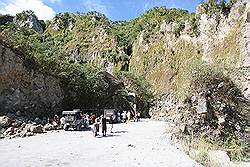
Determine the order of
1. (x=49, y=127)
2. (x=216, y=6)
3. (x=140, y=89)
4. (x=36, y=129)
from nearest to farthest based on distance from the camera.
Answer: (x=36, y=129), (x=49, y=127), (x=216, y=6), (x=140, y=89)

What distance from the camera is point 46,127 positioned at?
2995cm

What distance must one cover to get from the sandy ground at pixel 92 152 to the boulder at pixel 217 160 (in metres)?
0.67

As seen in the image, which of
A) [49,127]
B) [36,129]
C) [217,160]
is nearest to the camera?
[217,160]

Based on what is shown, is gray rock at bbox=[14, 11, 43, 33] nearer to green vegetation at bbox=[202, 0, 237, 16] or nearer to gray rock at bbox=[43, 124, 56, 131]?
green vegetation at bbox=[202, 0, 237, 16]

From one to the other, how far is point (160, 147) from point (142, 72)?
43.7 meters

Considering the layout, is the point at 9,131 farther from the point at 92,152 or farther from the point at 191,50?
the point at 191,50

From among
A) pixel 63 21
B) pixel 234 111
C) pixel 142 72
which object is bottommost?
pixel 234 111

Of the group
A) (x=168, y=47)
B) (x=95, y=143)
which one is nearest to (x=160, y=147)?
(x=95, y=143)

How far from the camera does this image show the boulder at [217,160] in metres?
14.6

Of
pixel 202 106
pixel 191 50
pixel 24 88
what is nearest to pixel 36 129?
pixel 24 88

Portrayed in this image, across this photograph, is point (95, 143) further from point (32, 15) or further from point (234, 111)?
point (32, 15)

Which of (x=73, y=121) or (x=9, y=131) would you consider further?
(x=73, y=121)

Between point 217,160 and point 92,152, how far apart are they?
20.6ft

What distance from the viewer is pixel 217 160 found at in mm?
15086
